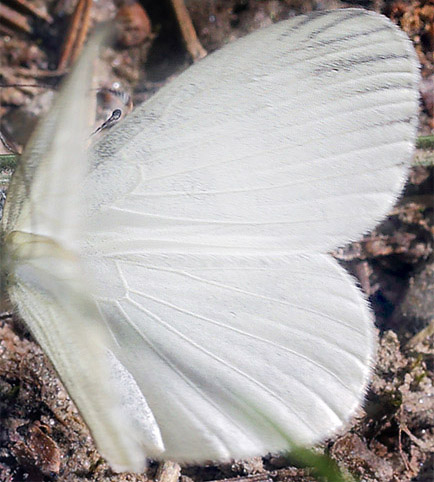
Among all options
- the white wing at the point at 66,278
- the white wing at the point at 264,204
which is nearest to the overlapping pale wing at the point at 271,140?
the white wing at the point at 264,204

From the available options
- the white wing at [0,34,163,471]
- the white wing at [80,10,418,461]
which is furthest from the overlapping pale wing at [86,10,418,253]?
the white wing at [0,34,163,471]

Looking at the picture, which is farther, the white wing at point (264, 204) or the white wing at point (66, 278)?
the white wing at point (264, 204)

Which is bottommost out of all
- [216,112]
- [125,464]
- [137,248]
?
[125,464]

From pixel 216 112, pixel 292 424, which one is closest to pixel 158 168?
pixel 216 112

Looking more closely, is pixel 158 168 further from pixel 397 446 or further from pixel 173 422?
pixel 397 446

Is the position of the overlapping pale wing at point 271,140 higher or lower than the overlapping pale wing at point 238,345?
higher

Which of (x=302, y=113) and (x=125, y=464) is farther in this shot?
(x=302, y=113)

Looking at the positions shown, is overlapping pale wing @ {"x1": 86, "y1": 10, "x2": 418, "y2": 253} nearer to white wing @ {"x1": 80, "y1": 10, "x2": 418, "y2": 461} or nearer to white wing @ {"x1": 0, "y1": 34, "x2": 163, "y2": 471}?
white wing @ {"x1": 80, "y1": 10, "x2": 418, "y2": 461}

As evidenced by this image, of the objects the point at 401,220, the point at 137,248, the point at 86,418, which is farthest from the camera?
the point at 401,220

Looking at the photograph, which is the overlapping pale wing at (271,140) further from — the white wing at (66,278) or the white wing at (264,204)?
the white wing at (66,278)
